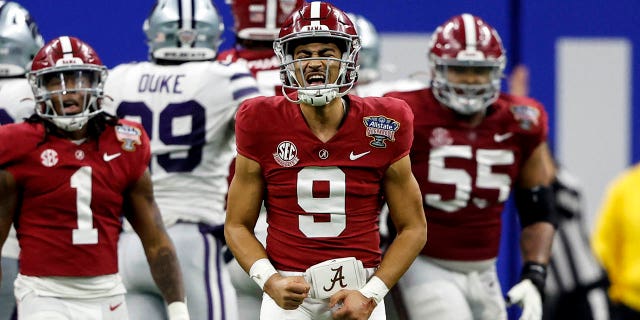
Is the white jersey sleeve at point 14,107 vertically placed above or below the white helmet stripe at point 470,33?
below

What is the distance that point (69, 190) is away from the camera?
151 inches

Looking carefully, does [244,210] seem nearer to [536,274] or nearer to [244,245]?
[244,245]

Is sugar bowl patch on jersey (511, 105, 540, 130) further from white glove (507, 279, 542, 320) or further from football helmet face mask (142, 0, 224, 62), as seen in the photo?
football helmet face mask (142, 0, 224, 62)

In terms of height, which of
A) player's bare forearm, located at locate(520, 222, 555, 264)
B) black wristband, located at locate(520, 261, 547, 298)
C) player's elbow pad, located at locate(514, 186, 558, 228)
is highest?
player's elbow pad, located at locate(514, 186, 558, 228)

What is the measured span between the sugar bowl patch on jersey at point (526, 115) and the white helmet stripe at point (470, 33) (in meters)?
0.25

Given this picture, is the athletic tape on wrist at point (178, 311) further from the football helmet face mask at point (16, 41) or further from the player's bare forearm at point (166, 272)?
the football helmet face mask at point (16, 41)

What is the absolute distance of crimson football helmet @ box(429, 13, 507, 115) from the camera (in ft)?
14.6

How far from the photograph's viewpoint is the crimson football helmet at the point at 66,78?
3.90m

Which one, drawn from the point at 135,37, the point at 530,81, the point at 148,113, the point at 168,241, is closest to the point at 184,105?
the point at 148,113

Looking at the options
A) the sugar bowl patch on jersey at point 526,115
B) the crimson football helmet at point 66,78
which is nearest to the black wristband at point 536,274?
the sugar bowl patch on jersey at point 526,115

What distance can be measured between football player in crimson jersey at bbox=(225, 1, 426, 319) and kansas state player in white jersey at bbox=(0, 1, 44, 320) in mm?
1272

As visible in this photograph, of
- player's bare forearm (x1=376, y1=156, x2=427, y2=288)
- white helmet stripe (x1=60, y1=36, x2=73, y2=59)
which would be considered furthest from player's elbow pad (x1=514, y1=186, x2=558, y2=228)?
white helmet stripe (x1=60, y1=36, x2=73, y2=59)

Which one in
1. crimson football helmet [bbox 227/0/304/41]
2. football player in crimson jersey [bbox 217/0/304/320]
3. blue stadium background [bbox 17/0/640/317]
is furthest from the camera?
blue stadium background [bbox 17/0/640/317]

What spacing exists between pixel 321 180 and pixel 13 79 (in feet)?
6.10
